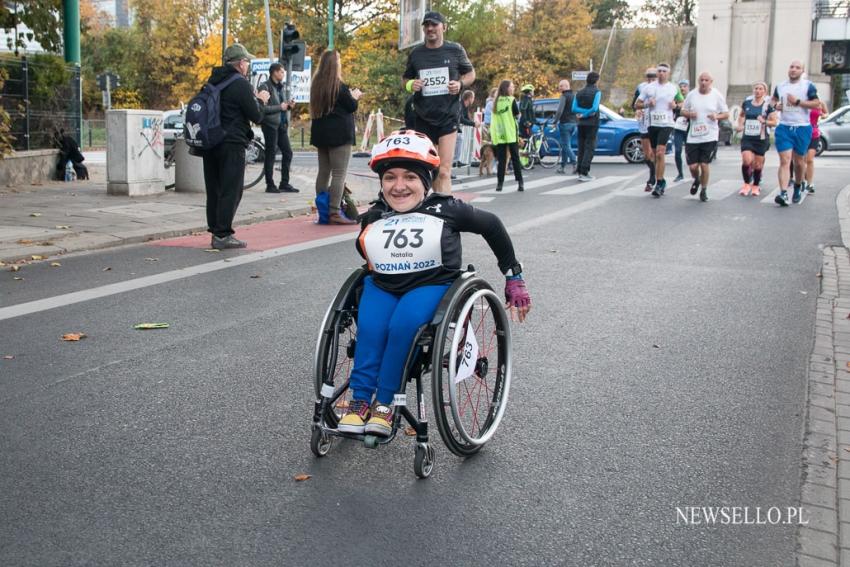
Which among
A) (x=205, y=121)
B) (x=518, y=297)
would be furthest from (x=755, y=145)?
(x=518, y=297)

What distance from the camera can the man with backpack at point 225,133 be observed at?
31.1 feet

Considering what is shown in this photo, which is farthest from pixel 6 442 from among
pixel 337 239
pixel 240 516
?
pixel 337 239

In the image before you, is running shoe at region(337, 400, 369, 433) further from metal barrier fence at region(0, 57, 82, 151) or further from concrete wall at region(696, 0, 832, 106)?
concrete wall at region(696, 0, 832, 106)

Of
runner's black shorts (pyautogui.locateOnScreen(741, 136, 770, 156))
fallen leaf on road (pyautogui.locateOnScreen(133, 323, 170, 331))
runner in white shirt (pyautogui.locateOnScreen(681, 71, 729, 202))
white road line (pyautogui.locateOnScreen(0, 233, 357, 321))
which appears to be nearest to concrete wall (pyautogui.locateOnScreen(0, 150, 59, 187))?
white road line (pyautogui.locateOnScreen(0, 233, 357, 321))

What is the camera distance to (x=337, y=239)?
10.5 metres

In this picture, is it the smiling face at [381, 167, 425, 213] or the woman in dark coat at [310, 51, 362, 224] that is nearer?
the smiling face at [381, 167, 425, 213]

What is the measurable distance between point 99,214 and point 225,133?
10.1 ft

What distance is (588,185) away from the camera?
17875 millimetres

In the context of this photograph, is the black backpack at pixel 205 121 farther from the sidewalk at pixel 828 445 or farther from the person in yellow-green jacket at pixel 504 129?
the person in yellow-green jacket at pixel 504 129

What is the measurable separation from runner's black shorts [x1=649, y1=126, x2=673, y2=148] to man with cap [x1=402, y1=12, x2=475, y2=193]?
5.82 metres

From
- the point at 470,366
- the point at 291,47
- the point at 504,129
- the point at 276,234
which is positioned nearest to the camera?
the point at 470,366

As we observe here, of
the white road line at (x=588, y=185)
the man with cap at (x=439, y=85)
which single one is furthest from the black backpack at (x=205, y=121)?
the white road line at (x=588, y=185)

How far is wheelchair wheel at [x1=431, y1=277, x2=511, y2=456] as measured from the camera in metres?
3.70

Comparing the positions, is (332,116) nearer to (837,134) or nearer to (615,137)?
(615,137)
